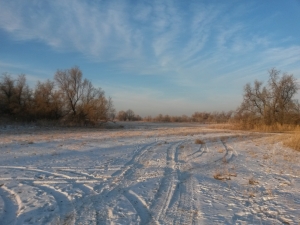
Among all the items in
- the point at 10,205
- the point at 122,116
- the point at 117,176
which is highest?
the point at 122,116

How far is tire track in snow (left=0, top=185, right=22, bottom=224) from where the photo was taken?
15.9ft

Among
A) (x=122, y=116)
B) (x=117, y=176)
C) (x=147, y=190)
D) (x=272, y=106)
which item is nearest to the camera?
(x=147, y=190)

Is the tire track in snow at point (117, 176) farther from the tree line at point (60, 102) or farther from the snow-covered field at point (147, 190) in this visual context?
the tree line at point (60, 102)

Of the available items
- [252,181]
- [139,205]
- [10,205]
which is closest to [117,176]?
[139,205]

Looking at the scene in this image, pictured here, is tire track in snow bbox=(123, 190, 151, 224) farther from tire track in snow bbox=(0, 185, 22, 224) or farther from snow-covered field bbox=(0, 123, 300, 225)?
tire track in snow bbox=(0, 185, 22, 224)

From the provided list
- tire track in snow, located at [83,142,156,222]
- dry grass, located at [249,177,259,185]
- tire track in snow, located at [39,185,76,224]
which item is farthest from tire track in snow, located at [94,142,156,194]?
dry grass, located at [249,177,259,185]

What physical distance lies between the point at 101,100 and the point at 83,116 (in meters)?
4.19

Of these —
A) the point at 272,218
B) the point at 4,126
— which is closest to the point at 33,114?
the point at 4,126

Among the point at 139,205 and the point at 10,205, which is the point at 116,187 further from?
the point at 10,205

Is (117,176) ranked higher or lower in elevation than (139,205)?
higher

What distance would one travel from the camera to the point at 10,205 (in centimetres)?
559

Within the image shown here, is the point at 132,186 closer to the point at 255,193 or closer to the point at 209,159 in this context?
the point at 255,193

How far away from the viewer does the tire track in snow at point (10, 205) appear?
4.86 m

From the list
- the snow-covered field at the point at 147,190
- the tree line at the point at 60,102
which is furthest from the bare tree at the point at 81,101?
the snow-covered field at the point at 147,190
